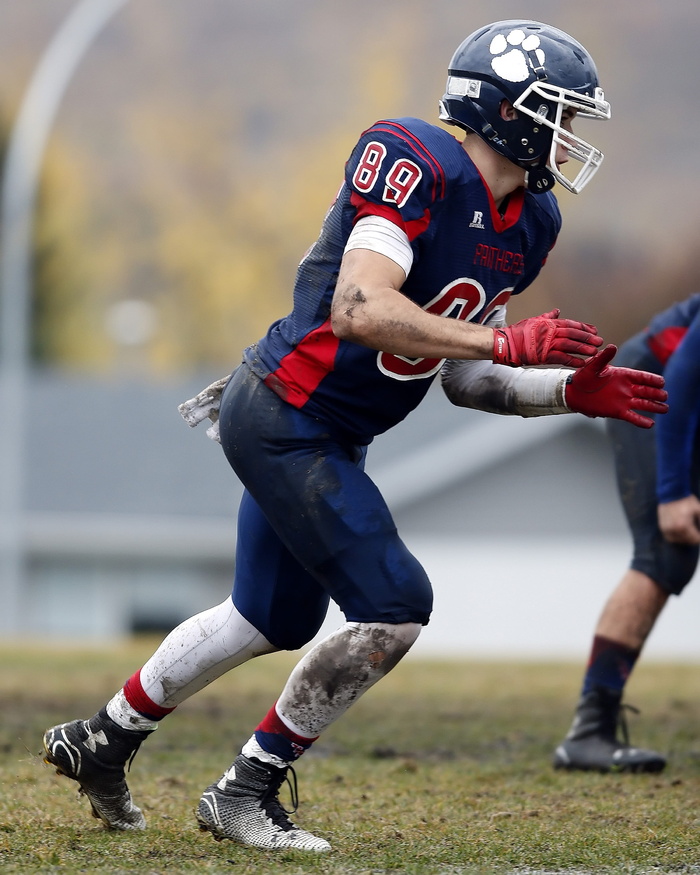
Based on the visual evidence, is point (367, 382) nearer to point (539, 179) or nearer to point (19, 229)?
point (539, 179)

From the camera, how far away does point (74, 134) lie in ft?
136

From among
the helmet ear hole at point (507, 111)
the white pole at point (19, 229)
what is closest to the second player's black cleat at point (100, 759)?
the helmet ear hole at point (507, 111)

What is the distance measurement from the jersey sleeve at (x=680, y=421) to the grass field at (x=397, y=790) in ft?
3.46

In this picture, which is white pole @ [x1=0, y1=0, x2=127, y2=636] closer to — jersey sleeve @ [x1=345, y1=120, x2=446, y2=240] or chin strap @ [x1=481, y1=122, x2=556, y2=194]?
→ chin strap @ [x1=481, y1=122, x2=556, y2=194]

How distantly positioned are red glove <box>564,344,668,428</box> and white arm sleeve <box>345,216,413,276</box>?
54 cm

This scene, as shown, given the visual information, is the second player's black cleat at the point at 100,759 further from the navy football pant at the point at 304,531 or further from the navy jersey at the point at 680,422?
the navy jersey at the point at 680,422

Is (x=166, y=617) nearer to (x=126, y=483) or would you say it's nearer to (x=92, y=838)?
(x=126, y=483)

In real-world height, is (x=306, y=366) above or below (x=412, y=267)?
below

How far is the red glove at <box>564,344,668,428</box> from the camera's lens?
3510 millimetres

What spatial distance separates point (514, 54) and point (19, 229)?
13.6 metres

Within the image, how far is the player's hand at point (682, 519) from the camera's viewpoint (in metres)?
5.12

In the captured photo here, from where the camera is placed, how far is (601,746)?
207 inches

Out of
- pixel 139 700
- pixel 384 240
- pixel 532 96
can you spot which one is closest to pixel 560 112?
pixel 532 96

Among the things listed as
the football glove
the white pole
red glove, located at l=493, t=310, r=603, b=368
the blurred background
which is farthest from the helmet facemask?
the blurred background
